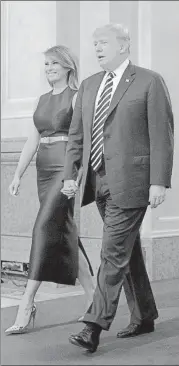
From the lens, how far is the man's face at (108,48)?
2752 millimetres

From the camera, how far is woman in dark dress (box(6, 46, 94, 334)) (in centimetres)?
310

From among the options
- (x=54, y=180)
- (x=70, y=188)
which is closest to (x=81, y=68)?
(x=54, y=180)

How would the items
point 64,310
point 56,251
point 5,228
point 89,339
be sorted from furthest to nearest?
point 5,228 < point 64,310 < point 56,251 < point 89,339

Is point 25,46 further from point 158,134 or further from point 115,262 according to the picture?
point 115,262

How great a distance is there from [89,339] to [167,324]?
0.65m

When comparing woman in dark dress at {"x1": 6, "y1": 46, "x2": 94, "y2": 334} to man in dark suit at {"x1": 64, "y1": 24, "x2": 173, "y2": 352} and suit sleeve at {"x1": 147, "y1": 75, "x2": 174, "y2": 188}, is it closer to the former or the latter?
man in dark suit at {"x1": 64, "y1": 24, "x2": 173, "y2": 352}

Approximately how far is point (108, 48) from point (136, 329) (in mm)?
1087

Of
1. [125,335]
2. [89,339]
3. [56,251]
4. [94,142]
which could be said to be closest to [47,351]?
[89,339]

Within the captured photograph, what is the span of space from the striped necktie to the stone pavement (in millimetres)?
667

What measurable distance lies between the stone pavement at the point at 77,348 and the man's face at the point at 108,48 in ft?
3.42

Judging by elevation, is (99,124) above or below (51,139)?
above

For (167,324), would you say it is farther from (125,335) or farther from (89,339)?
(89,339)

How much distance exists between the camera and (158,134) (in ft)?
8.87

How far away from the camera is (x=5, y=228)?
4.71m
